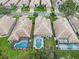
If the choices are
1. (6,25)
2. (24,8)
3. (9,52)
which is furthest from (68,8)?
(9,52)

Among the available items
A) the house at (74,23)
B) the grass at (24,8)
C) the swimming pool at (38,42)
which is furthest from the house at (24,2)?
the swimming pool at (38,42)

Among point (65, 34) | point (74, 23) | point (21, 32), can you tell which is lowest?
point (74, 23)

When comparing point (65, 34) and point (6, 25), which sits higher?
point (6, 25)

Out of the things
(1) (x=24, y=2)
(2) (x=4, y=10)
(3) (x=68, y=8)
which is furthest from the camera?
(1) (x=24, y=2)

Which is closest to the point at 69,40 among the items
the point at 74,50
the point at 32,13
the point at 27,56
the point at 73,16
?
the point at 74,50

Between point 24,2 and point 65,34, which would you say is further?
point 24,2

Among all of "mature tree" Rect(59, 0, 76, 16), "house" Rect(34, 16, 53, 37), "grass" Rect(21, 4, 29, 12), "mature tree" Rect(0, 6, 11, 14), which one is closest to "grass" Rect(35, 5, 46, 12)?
"grass" Rect(21, 4, 29, 12)

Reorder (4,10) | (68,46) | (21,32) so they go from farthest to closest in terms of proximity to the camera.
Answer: (4,10), (21,32), (68,46)

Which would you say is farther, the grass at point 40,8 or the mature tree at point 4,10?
the grass at point 40,8

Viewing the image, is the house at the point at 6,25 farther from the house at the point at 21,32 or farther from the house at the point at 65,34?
the house at the point at 65,34

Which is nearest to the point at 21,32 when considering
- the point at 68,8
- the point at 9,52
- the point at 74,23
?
the point at 9,52

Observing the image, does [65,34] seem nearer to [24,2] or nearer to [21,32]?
[21,32]

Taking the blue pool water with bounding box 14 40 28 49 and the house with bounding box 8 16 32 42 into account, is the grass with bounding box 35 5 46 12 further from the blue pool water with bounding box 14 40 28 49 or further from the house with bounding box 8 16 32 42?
the blue pool water with bounding box 14 40 28 49
